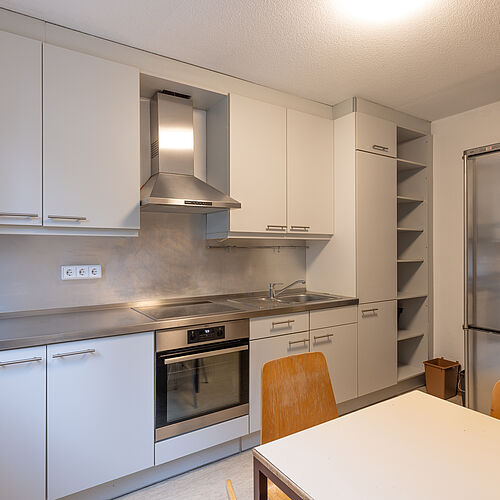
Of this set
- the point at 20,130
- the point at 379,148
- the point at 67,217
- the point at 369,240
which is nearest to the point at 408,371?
the point at 369,240

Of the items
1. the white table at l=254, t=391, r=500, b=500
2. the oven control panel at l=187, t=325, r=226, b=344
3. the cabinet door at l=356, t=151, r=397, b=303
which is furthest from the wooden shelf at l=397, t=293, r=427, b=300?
the white table at l=254, t=391, r=500, b=500

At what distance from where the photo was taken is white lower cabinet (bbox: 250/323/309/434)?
2.32 metres

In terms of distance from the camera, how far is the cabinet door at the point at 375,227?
2.89m

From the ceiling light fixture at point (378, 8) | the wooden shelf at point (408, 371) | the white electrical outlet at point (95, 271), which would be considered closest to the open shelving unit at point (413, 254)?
the wooden shelf at point (408, 371)

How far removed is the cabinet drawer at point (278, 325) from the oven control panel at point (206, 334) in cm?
23

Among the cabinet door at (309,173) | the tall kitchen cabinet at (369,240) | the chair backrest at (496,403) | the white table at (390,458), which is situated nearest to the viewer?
the white table at (390,458)

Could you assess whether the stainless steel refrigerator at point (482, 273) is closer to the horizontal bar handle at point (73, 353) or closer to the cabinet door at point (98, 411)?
the cabinet door at point (98, 411)

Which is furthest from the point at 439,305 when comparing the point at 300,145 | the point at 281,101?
the point at 281,101

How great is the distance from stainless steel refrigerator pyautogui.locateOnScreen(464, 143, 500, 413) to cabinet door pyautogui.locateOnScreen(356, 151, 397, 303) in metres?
0.61

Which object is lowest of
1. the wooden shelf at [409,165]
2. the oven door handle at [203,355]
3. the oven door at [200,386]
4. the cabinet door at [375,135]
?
the oven door at [200,386]

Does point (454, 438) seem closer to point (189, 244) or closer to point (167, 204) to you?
point (167, 204)

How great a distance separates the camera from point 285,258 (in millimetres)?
3172

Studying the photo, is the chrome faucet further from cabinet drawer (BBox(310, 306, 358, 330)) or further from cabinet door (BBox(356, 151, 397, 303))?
cabinet door (BBox(356, 151, 397, 303))

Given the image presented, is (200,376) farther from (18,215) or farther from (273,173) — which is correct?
(273,173)
